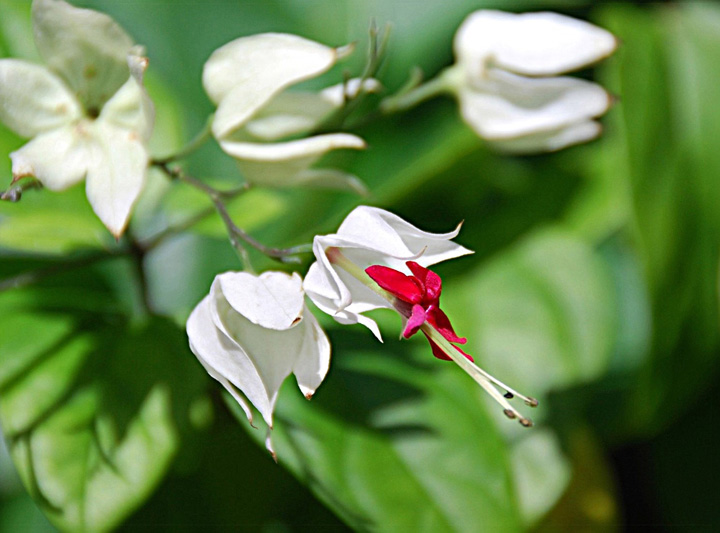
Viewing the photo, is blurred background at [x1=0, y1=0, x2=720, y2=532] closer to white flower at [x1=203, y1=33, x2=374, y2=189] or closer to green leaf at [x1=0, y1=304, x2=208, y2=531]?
green leaf at [x1=0, y1=304, x2=208, y2=531]

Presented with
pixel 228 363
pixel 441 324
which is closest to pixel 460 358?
pixel 441 324

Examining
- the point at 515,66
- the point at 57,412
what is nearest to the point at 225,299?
the point at 57,412

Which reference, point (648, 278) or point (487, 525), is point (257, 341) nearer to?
point (487, 525)

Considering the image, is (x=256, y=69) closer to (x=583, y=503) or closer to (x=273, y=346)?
(x=273, y=346)

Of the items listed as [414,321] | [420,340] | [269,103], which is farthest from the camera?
Answer: [420,340]

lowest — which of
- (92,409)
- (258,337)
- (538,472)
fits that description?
(538,472)

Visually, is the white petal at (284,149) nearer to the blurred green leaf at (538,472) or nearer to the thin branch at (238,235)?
the thin branch at (238,235)

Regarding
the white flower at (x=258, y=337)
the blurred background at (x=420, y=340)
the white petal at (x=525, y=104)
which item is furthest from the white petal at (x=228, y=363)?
the white petal at (x=525, y=104)
